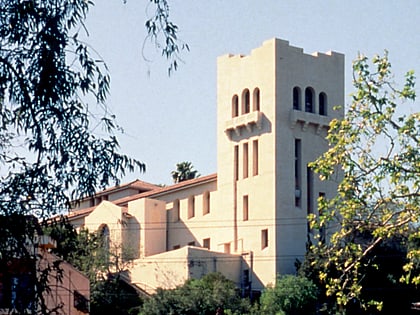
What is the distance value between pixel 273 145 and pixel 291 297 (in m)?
11.2

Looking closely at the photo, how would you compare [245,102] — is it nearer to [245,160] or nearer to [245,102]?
[245,102]

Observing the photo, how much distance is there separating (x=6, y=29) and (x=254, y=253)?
5564 centimetres

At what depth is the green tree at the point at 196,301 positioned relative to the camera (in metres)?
59.3

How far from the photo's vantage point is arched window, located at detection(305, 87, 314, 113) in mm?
72125

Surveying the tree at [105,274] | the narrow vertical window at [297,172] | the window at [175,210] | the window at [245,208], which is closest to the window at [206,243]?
the window at [175,210]

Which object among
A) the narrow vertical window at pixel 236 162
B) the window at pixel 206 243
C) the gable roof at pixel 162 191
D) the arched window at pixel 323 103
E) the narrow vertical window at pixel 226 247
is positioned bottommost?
the narrow vertical window at pixel 226 247

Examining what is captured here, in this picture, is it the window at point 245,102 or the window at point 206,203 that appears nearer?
the window at point 245,102

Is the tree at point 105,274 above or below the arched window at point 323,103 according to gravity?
below

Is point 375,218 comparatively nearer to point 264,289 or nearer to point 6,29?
point 6,29

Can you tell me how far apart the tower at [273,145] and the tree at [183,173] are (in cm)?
1457

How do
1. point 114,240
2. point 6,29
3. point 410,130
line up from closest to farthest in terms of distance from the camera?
point 6,29 → point 410,130 → point 114,240

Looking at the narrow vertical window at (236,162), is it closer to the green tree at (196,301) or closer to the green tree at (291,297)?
the green tree at (291,297)

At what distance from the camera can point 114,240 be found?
7219 cm

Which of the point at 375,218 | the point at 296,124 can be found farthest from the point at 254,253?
the point at 375,218
